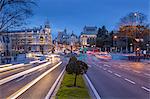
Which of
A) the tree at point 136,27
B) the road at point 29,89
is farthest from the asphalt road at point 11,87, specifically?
the tree at point 136,27

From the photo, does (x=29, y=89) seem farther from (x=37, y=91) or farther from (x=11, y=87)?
(x=11, y=87)

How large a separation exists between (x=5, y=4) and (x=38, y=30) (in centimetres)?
15163

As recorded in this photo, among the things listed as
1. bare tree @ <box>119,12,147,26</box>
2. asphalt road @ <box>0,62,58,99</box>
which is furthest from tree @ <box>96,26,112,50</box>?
asphalt road @ <box>0,62,58,99</box>

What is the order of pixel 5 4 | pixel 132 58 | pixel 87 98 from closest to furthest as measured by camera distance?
pixel 87 98, pixel 5 4, pixel 132 58

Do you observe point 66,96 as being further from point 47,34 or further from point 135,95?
point 47,34

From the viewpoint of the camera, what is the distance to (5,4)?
41.2 metres

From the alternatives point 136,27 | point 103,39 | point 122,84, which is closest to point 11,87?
point 122,84

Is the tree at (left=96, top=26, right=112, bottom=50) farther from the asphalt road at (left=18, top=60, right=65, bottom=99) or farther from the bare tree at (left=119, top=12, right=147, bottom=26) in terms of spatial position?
the asphalt road at (left=18, top=60, right=65, bottom=99)

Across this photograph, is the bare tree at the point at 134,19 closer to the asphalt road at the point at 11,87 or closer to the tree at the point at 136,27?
the tree at the point at 136,27

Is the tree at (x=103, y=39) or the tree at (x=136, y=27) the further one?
the tree at (x=103, y=39)

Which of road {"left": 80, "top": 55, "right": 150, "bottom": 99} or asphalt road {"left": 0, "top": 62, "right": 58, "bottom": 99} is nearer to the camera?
road {"left": 80, "top": 55, "right": 150, "bottom": 99}

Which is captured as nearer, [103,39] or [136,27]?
[136,27]

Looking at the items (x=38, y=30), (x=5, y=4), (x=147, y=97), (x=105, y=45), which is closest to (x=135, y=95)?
(x=147, y=97)

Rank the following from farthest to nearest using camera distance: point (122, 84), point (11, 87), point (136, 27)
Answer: point (136, 27) → point (122, 84) → point (11, 87)
